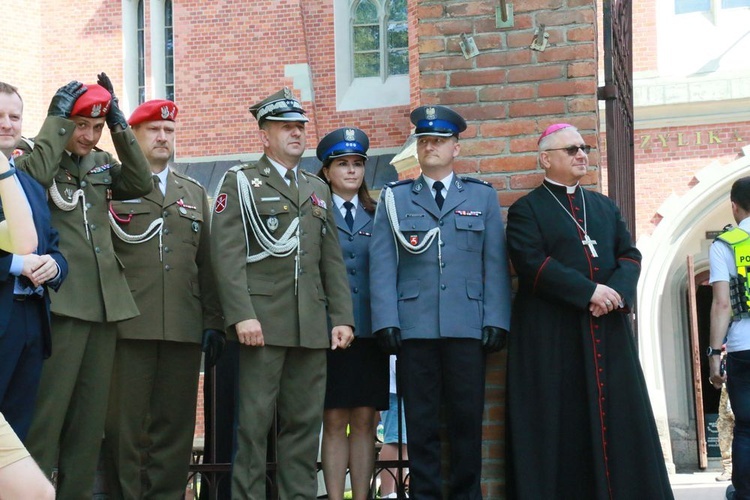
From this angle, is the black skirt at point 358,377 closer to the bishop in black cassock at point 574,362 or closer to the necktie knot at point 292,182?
the bishop in black cassock at point 574,362

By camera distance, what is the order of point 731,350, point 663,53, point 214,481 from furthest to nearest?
point 663,53, point 731,350, point 214,481

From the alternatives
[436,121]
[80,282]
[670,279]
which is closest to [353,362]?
[436,121]

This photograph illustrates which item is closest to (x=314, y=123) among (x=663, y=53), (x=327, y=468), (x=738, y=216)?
(x=663, y=53)

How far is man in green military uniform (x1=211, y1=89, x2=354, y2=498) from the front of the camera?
5.04m

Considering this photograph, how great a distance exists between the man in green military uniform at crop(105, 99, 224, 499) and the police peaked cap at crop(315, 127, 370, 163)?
72cm

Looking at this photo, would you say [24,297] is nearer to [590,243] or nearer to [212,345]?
[212,345]

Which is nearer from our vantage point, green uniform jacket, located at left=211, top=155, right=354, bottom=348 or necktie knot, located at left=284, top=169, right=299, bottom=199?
green uniform jacket, located at left=211, top=155, right=354, bottom=348

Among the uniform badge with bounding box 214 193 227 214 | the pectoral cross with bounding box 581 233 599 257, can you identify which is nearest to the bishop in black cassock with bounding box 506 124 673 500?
the pectoral cross with bounding box 581 233 599 257

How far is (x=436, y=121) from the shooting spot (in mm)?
5414

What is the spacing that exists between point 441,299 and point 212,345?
1.09 metres

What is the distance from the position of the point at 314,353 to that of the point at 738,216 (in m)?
2.97

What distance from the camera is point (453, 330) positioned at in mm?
5191

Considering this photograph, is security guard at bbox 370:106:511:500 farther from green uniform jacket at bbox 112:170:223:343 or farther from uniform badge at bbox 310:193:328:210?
green uniform jacket at bbox 112:170:223:343

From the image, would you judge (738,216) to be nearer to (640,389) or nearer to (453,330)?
(640,389)
